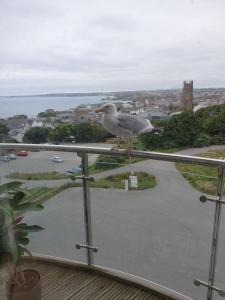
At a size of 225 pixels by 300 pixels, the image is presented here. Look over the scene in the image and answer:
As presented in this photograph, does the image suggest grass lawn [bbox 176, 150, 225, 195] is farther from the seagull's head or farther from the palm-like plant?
the palm-like plant

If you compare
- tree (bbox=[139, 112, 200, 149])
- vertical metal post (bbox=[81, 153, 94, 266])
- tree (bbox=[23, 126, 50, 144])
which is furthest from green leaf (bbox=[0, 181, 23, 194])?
tree (bbox=[139, 112, 200, 149])

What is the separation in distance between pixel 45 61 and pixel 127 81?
0.76 meters

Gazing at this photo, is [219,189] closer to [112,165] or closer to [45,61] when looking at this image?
[112,165]

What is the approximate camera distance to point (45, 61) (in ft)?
8.81

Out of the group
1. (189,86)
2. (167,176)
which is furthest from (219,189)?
(189,86)

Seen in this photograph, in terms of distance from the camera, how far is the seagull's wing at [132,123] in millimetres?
1789

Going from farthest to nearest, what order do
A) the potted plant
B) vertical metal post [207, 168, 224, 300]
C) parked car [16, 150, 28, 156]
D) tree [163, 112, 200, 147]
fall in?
tree [163, 112, 200, 147] < parked car [16, 150, 28, 156] < the potted plant < vertical metal post [207, 168, 224, 300]

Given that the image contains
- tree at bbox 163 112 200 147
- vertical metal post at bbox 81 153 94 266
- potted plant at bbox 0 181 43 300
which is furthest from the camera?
tree at bbox 163 112 200 147

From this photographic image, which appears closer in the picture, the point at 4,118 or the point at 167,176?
the point at 167,176

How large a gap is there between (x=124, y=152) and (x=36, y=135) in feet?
2.67

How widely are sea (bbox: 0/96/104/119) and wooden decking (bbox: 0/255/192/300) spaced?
1024 millimetres

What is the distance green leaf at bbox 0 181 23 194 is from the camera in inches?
58.9

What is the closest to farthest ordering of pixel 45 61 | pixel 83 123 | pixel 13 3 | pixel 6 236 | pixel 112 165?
1. pixel 6 236
2. pixel 112 165
3. pixel 13 3
4. pixel 83 123
5. pixel 45 61

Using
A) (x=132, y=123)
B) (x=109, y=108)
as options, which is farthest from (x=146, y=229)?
(x=109, y=108)
